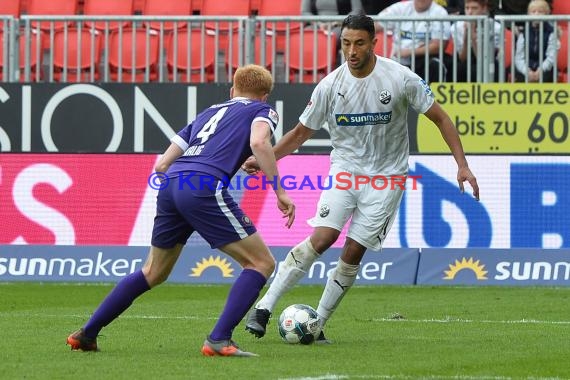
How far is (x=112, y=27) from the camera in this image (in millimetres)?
17047

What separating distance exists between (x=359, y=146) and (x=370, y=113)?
0.27m

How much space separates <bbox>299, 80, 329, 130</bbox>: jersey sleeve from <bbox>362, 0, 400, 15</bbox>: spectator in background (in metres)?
8.85

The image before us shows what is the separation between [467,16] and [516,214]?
8.47 feet

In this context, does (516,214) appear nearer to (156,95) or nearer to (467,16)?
(467,16)

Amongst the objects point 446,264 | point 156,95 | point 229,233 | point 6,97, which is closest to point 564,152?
point 446,264

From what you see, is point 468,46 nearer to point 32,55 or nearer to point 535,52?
point 535,52

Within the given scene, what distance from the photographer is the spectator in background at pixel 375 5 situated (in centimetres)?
1839

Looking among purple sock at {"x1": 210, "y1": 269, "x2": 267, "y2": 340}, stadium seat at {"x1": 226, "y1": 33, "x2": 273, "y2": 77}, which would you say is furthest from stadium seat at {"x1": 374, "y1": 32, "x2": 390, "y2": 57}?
purple sock at {"x1": 210, "y1": 269, "x2": 267, "y2": 340}

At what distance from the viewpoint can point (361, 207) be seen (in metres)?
9.43

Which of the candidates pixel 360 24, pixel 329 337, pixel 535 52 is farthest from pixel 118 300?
pixel 535 52

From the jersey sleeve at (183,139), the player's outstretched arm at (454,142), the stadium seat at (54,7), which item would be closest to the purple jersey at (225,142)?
the jersey sleeve at (183,139)

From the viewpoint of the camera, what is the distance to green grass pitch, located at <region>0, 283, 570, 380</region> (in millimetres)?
7551

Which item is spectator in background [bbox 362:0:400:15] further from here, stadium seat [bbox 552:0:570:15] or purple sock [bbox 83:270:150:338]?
purple sock [bbox 83:270:150:338]

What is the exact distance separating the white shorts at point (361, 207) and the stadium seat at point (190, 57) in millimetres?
7611
